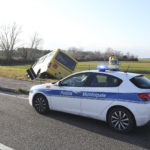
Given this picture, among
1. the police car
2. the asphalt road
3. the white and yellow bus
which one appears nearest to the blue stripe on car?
the police car

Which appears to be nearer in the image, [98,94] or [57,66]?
[98,94]

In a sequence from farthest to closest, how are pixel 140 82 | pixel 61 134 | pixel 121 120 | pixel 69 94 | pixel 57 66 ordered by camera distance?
1. pixel 57 66
2. pixel 69 94
3. pixel 140 82
4. pixel 121 120
5. pixel 61 134

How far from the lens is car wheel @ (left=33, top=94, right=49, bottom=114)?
5770 mm

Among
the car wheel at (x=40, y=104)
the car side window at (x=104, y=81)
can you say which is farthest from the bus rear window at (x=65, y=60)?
the car side window at (x=104, y=81)

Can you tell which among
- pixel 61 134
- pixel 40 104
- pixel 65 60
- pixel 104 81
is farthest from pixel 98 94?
pixel 65 60

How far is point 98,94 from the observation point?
4.74 meters

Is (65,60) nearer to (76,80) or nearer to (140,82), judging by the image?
(76,80)

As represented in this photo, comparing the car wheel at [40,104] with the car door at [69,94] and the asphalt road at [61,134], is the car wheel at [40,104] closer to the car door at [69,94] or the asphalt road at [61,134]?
the asphalt road at [61,134]

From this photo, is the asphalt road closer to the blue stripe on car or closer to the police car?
the police car

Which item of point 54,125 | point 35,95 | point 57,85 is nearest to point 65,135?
point 54,125

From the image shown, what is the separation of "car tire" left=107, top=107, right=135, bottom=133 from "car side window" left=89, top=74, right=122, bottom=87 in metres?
0.63

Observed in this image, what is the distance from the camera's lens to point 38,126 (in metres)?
4.76

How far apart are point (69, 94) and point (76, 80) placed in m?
0.45

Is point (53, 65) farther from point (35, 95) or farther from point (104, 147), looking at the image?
point (104, 147)
